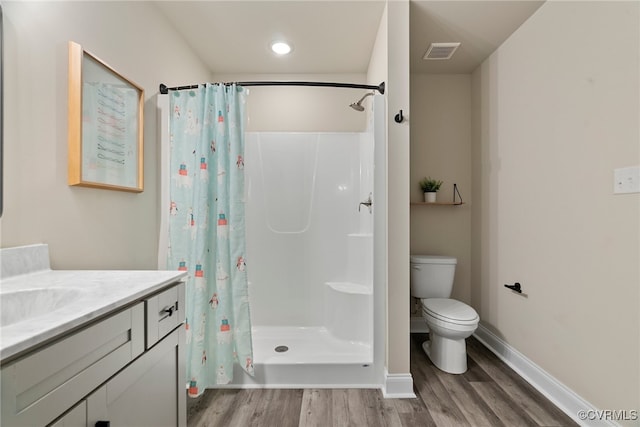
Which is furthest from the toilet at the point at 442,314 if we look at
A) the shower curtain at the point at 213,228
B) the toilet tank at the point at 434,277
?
the shower curtain at the point at 213,228

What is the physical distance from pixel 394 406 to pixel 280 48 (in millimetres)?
2610

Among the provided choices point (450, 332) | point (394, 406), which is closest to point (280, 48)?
point (450, 332)

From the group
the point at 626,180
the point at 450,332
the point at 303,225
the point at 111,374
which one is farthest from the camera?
the point at 303,225

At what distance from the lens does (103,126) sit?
1.32m

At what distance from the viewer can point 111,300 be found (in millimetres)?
Answer: 749

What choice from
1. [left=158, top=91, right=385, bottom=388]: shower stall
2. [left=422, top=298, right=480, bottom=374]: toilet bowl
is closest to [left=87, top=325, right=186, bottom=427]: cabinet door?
[left=158, top=91, right=385, bottom=388]: shower stall

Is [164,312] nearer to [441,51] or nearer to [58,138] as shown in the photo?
[58,138]

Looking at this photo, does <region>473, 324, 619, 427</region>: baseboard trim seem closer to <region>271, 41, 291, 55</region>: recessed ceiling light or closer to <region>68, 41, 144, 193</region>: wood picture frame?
<region>68, 41, 144, 193</region>: wood picture frame

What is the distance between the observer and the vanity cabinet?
0.54 metres

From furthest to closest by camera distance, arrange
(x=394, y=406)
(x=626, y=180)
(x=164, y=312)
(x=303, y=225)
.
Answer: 1. (x=303, y=225)
2. (x=394, y=406)
3. (x=626, y=180)
4. (x=164, y=312)

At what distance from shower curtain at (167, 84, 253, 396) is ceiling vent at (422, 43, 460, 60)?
160 centimetres

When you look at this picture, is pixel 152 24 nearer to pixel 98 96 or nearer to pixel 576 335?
pixel 98 96

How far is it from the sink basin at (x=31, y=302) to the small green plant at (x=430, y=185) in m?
2.43

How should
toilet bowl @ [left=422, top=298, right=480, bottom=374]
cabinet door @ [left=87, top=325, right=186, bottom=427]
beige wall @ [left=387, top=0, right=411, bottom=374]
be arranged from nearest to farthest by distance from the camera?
1. cabinet door @ [left=87, top=325, right=186, bottom=427]
2. beige wall @ [left=387, top=0, right=411, bottom=374]
3. toilet bowl @ [left=422, top=298, right=480, bottom=374]
